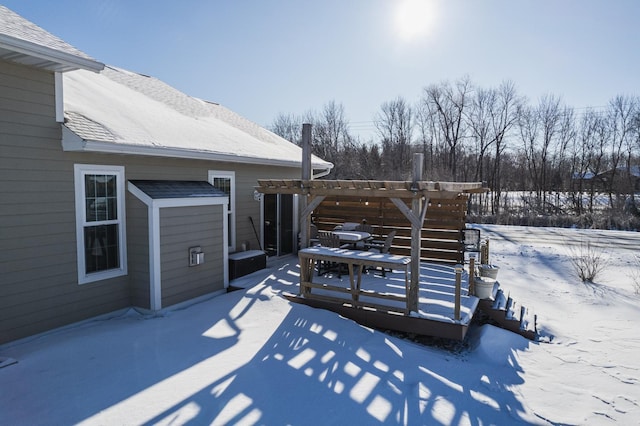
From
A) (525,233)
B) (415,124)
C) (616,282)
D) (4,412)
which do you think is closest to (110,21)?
(4,412)

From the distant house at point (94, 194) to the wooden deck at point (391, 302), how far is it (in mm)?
1819

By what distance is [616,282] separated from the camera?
10070mm

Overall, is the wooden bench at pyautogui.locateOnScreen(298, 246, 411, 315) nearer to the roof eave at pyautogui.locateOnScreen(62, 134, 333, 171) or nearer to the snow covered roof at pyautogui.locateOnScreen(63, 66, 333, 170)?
the roof eave at pyautogui.locateOnScreen(62, 134, 333, 171)

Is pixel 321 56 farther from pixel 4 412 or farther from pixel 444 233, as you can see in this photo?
pixel 4 412

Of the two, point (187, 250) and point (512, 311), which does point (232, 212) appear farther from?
point (512, 311)

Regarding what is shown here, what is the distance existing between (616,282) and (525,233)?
7850 mm

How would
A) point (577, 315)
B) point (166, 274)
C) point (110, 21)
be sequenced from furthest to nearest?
point (110, 21)
point (577, 315)
point (166, 274)

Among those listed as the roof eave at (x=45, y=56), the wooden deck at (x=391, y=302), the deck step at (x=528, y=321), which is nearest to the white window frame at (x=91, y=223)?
the roof eave at (x=45, y=56)

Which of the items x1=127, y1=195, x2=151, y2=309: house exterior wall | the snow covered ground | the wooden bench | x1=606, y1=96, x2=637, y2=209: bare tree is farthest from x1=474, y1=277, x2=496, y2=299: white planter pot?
x1=606, y1=96, x2=637, y2=209: bare tree

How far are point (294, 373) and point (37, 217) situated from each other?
3.67 m

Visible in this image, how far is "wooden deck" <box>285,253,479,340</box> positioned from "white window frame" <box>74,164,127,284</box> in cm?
274

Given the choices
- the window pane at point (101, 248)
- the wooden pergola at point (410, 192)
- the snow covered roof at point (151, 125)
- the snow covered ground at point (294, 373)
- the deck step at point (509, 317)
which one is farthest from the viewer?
the deck step at point (509, 317)

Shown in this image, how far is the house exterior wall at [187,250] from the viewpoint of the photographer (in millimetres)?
6129

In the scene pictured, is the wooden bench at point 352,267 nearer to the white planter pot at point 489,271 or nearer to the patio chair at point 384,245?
the patio chair at point 384,245
